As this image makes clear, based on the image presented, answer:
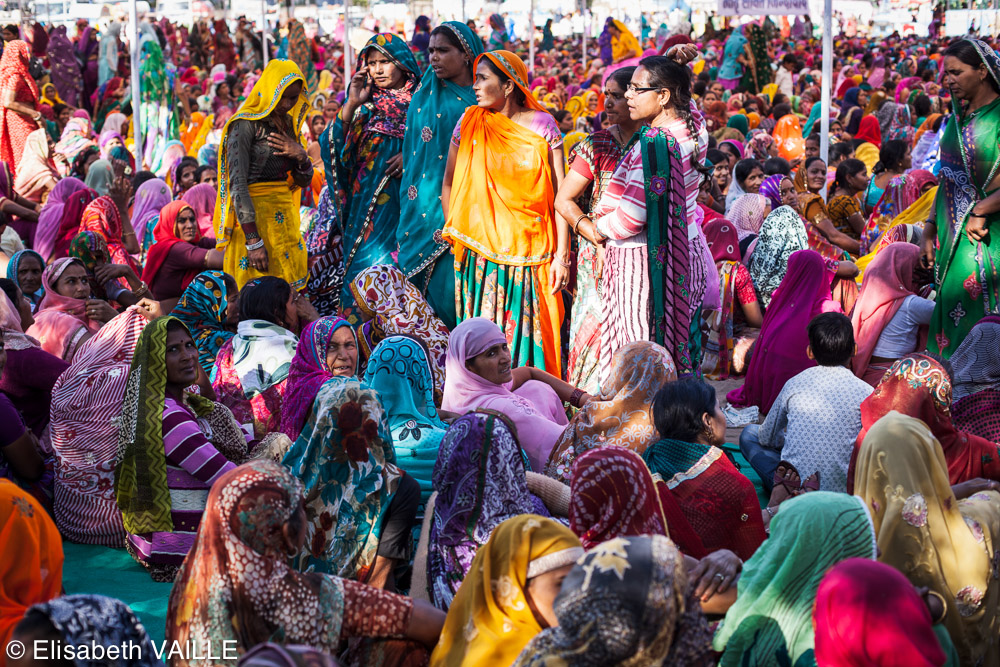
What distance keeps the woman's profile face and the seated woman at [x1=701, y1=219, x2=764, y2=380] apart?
7.85ft

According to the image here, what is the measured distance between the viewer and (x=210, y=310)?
4.69m

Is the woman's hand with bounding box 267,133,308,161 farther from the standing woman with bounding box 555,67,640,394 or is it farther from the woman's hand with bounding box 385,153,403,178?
the standing woman with bounding box 555,67,640,394

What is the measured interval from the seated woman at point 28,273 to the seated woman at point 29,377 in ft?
4.21

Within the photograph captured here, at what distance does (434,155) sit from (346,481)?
2.52 meters

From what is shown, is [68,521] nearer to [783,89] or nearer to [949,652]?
[949,652]

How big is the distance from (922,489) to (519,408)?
1.33m

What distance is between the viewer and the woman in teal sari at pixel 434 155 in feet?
16.3

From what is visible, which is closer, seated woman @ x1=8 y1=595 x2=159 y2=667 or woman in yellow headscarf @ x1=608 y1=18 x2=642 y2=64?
seated woman @ x1=8 y1=595 x2=159 y2=667

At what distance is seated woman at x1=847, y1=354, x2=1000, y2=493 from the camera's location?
9.97ft

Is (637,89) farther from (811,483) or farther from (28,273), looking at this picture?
(28,273)

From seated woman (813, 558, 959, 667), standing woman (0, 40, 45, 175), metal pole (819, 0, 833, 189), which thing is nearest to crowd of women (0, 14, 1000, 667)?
seated woman (813, 558, 959, 667)

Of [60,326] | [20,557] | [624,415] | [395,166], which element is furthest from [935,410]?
[60,326]

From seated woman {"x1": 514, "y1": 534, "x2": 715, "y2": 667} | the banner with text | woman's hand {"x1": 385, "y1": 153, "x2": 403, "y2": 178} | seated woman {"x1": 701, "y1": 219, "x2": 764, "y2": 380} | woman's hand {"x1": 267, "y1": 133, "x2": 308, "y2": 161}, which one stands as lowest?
seated woman {"x1": 701, "y1": 219, "x2": 764, "y2": 380}

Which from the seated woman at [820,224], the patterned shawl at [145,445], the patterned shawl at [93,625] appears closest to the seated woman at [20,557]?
the patterned shawl at [93,625]
